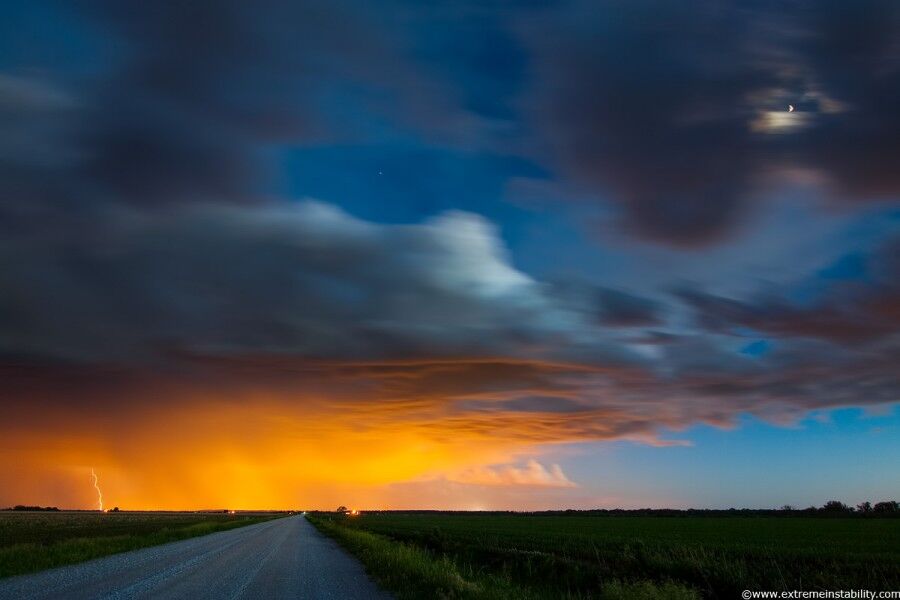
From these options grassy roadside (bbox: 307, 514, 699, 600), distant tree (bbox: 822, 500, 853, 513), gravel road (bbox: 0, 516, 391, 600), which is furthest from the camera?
distant tree (bbox: 822, 500, 853, 513)

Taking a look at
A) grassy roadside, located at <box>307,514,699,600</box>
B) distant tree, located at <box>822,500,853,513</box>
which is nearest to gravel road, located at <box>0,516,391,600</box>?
grassy roadside, located at <box>307,514,699,600</box>

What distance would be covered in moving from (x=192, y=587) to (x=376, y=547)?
15.6 m

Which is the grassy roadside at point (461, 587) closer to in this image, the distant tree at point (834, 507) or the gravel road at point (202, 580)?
the gravel road at point (202, 580)

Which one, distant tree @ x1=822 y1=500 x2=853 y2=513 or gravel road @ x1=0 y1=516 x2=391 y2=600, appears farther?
distant tree @ x1=822 y1=500 x2=853 y2=513

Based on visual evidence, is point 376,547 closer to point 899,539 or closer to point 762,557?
point 762,557

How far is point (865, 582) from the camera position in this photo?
17062 mm

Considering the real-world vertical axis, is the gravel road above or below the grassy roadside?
below

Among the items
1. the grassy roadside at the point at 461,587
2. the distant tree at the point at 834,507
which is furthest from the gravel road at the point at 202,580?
the distant tree at the point at 834,507

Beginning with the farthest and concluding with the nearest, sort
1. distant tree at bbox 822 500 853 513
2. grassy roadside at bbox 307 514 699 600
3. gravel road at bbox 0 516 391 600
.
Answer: distant tree at bbox 822 500 853 513 → gravel road at bbox 0 516 391 600 → grassy roadside at bbox 307 514 699 600

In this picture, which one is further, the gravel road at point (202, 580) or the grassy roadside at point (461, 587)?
the gravel road at point (202, 580)

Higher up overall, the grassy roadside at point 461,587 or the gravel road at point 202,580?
the grassy roadside at point 461,587

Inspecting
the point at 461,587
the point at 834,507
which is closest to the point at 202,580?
the point at 461,587

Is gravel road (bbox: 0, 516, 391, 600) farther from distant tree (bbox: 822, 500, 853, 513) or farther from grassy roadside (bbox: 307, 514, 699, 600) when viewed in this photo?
distant tree (bbox: 822, 500, 853, 513)

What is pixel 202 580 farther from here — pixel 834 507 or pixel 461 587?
pixel 834 507
